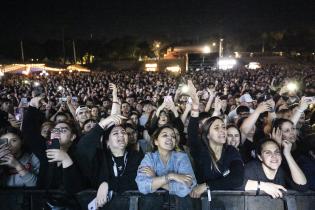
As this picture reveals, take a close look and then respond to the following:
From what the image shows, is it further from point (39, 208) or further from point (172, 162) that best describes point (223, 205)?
point (39, 208)

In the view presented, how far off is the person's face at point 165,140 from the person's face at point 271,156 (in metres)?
1.01

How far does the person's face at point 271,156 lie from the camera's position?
12.5 ft

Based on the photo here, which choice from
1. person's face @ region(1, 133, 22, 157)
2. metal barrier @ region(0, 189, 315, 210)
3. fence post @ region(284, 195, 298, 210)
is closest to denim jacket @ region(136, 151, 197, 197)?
metal barrier @ region(0, 189, 315, 210)

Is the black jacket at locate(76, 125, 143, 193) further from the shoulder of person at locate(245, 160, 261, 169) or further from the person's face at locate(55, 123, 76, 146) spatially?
the shoulder of person at locate(245, 160, 261, 169)

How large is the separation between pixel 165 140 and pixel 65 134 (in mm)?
1327

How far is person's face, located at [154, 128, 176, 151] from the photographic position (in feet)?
13.1

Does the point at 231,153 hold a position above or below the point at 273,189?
above

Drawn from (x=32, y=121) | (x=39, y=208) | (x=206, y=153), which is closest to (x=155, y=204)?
(x=206, y=153)

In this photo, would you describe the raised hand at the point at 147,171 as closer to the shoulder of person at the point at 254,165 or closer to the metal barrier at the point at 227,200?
the metal barrier at the point at 227,200

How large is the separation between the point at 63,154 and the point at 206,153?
1.60 m

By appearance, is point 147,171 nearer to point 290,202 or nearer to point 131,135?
point 290,202

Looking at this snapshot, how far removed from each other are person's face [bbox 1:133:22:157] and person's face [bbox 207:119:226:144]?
2.36 metres

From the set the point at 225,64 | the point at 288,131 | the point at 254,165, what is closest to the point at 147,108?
the point at 288,131

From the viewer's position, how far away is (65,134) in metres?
4.47
